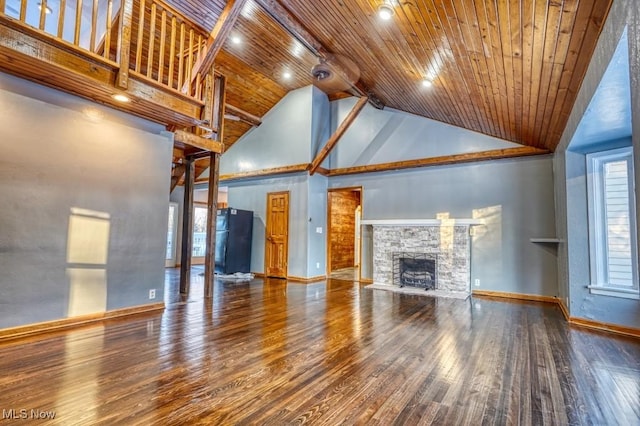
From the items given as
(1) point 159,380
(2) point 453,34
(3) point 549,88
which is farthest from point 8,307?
(3) point 549,88

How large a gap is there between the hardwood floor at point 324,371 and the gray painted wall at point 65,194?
19.8 inches

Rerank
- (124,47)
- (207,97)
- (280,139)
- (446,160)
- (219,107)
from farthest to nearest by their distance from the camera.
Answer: (280,139) < (446,160) < (219,107) < (207,97) < (124,47)

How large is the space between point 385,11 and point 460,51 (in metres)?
0.86

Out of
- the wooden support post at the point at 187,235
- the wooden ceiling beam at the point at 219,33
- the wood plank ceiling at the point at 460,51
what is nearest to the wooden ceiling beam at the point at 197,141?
the wooden support post at the point at 187,235

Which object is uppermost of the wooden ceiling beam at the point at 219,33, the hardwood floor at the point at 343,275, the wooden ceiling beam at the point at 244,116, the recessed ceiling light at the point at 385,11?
the wooden ceiling beam at the point at 244,116

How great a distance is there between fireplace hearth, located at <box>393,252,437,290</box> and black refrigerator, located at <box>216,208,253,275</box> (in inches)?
143

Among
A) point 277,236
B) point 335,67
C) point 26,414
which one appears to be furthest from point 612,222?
point 277,236

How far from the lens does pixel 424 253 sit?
6.19 meters

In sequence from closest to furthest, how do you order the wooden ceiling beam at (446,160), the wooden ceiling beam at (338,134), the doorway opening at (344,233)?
the wooden ceiling beam at (446,160) → the wooden ceiling beam at (338,134) → the doorway opening at (344,233)

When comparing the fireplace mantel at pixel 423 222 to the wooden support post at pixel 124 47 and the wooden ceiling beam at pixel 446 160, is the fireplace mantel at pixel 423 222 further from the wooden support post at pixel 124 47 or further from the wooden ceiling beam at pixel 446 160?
the wooden support post at pixel 124 47

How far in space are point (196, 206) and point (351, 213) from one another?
500 centimetres

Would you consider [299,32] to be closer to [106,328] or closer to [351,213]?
[106,328]

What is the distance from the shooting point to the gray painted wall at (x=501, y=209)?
5336 mm

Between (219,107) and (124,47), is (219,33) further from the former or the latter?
(219,107)
